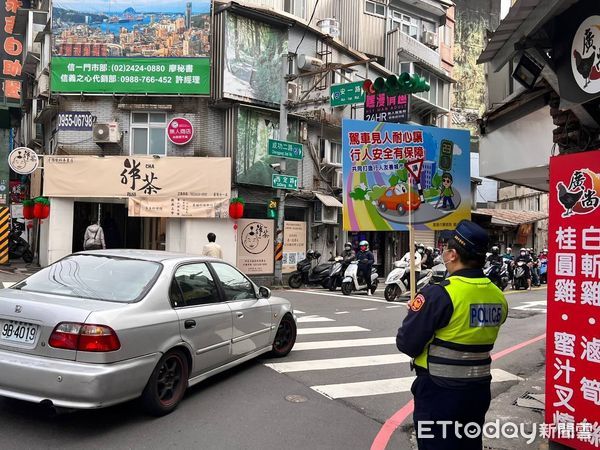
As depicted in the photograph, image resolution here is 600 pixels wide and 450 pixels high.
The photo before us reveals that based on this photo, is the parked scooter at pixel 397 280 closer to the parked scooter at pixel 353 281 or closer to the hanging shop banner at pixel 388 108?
the parked scooter at pixel 353 281

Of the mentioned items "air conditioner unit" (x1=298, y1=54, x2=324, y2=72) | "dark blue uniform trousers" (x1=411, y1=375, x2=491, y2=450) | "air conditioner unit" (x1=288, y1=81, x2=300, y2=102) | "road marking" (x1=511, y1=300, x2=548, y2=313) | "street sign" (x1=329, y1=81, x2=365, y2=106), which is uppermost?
"air conditioner unit" (x1=298, y1=54, x2=324, y2=72)

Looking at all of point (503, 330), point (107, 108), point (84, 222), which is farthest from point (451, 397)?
point (84, 222)

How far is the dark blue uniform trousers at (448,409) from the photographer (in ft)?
9.08

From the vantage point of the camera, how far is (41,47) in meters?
19.2

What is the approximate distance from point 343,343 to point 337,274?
744cm

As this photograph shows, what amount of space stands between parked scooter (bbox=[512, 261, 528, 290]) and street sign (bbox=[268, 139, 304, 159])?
9.55 m

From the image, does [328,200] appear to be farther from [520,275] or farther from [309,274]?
[520,275]

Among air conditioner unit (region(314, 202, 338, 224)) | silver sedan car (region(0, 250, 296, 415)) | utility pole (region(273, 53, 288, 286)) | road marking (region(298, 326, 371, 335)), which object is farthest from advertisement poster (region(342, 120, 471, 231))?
air conditioner unit (region(314, 202, 338, 224))

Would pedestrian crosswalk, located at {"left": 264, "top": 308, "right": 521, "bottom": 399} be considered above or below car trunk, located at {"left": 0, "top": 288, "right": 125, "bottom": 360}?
below

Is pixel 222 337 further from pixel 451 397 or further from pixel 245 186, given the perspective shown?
pixel 245 186

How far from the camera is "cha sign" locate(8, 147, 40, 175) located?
1515 centimetres

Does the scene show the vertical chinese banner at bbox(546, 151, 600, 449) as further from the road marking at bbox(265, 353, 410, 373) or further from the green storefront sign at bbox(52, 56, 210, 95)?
the green storefront sign at bbox(52, 56, 210, 95)

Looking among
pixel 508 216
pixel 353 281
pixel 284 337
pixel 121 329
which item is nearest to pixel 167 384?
pixel 121 329

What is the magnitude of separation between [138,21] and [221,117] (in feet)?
13.0
